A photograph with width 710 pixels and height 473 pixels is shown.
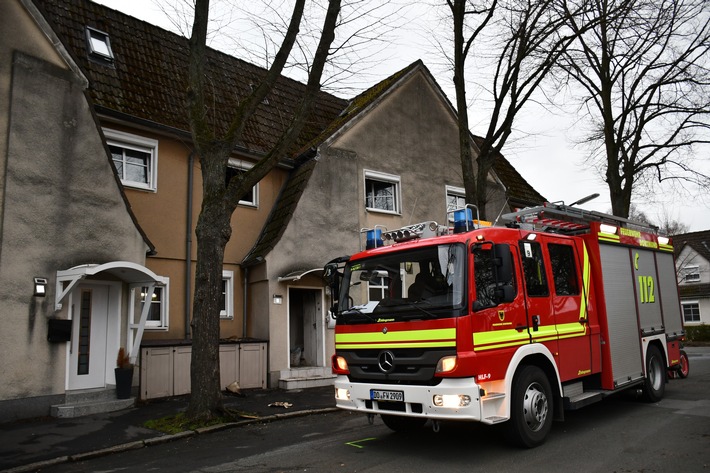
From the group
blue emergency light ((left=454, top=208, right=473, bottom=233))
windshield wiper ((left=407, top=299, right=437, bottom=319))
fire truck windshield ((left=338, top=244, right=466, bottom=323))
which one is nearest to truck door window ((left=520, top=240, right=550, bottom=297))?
blue emergency light ((left=454, top=208, right=473, bottom=233))

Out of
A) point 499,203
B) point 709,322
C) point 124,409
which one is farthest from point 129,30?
point 709,322

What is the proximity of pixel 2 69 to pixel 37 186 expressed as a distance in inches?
92.6

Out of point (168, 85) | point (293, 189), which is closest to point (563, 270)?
point (293, 189)

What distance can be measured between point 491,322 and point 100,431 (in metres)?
6.59

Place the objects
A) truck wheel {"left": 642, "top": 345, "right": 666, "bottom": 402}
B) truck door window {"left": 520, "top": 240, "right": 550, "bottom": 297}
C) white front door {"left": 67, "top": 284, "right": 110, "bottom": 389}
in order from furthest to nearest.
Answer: white front door {"left": 67, "top": 284, "right": 110, "bottom": 389}, truck wheel {"left": 642, "top": 345, "right": 666, "bottom": 402}, truck door window {"left": 520, "top": 240, "right": 550, "bottom": 297}

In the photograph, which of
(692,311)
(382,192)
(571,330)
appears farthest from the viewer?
(692,311)

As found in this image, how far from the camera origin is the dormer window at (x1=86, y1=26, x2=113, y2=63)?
1347 centimetres

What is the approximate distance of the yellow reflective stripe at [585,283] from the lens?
820 centimetres

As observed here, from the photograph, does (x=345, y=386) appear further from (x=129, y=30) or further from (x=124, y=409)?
(x=129, y=30)

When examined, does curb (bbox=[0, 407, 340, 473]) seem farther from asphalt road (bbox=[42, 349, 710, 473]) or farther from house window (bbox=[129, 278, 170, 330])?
house window (bbox=[129, 278, 170, 330])

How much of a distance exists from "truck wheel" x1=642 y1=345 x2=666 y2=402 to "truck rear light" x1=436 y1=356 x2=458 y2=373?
5095 millimetres

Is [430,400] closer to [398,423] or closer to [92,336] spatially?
[398,423]

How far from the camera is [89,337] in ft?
38.1

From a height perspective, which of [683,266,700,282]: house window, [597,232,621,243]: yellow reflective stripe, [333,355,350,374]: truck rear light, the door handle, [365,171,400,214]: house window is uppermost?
[365,171,400,214]: house window
